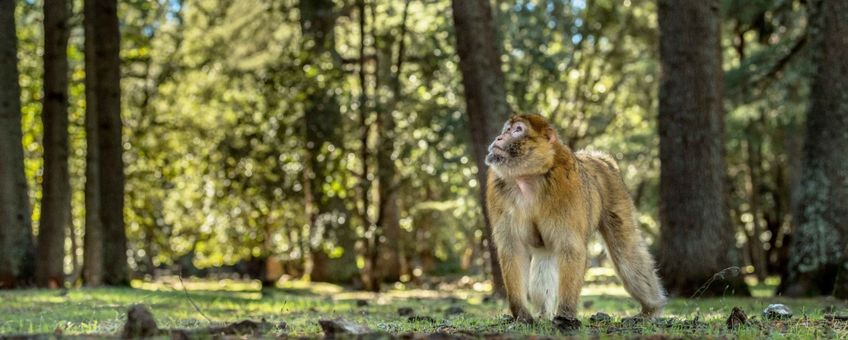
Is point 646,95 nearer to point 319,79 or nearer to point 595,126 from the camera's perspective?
point 595,126

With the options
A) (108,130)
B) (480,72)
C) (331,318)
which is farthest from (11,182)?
(331,318)

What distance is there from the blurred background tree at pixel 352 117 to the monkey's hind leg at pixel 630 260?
448 cm

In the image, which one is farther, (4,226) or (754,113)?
(754,113)

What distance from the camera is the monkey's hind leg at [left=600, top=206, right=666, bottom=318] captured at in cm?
875

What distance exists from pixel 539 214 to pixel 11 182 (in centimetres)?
1141

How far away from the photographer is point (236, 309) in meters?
11.4

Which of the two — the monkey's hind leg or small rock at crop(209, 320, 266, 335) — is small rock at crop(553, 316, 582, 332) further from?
the monkey's hind leg

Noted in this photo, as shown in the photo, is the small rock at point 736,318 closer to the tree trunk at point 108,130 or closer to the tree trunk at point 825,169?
the tree trunk at point 825,169

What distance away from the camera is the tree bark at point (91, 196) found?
1661 centimetres

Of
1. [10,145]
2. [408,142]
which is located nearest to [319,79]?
[408,142]

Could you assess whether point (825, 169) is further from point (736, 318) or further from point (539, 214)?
point (539, 214)

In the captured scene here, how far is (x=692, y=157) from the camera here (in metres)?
14.0

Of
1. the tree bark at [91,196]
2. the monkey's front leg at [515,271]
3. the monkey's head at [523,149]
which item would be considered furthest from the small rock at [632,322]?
the tree bark at [91,196]

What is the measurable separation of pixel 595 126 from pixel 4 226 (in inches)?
741
